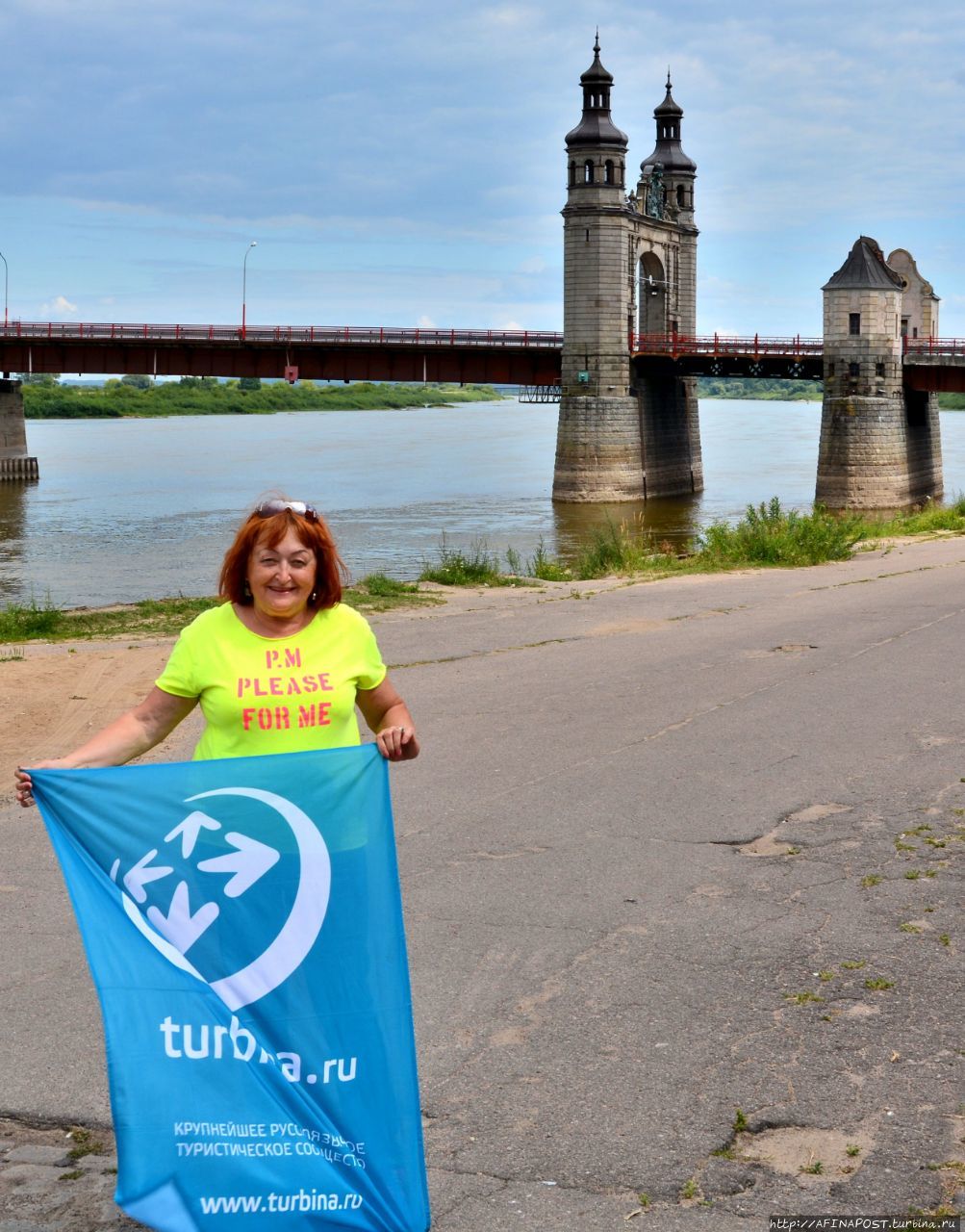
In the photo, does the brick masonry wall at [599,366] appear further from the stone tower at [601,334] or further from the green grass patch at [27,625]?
the green grass patch at [27,625]

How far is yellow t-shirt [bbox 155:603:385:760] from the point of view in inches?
173

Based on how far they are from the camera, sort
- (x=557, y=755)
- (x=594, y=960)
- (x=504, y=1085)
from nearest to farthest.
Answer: (x=504, y=1085) < (x=594, y=960) < (x=557, y=755)

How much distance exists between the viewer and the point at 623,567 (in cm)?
2505

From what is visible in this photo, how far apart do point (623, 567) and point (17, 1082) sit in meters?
20.4

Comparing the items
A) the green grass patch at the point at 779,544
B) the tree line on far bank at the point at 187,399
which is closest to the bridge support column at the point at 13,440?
the green grass patch at the point at 779,544

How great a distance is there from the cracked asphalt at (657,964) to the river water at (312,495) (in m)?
2.49

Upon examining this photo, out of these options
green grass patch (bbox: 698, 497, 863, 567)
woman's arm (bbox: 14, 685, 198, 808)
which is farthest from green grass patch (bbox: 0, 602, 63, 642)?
woman's arm (bbox: 14, 685, 198, 808)

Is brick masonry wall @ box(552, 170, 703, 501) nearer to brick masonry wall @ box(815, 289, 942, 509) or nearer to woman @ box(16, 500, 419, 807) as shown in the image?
brick masonry wall @ box(815, 289, 942, 509)

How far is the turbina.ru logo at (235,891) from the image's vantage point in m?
4.00

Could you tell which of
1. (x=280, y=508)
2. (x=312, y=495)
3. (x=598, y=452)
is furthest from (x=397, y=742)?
(x=598, y=452)

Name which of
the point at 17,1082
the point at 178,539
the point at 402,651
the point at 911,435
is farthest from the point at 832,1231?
the point at 911,435

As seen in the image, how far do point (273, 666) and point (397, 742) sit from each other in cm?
43

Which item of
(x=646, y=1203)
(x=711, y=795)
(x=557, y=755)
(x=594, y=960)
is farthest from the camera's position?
(x=557, y=755)

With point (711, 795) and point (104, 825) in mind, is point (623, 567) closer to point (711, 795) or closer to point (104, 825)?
point (711, 795)
